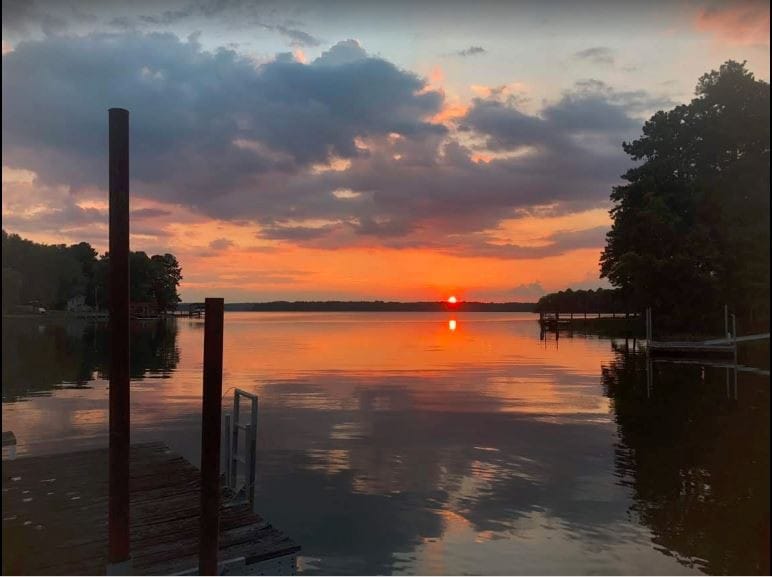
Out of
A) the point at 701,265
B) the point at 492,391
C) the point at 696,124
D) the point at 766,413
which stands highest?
the point at 696,124

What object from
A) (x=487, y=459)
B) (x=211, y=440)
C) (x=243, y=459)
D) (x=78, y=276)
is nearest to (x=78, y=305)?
(x=78, y=276)

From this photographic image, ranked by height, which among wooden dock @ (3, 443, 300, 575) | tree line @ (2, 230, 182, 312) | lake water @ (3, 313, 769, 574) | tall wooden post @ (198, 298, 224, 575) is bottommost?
lake water @ (3, 313, 769, 574)

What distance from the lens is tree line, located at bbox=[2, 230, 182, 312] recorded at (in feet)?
391

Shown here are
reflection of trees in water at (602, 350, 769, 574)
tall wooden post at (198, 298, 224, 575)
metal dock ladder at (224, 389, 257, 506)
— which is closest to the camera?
tall wooden post at (198, 298, 224, 575)

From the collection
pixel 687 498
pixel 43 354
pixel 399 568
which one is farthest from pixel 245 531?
pixel 43 354

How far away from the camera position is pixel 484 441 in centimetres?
2067

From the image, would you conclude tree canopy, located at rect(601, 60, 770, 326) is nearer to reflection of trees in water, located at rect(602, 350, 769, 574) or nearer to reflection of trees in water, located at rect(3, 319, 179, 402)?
reflection of trees in water, located at rect(602, 350, 769, 574)

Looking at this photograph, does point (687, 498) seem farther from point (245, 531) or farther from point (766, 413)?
point (766, 413)

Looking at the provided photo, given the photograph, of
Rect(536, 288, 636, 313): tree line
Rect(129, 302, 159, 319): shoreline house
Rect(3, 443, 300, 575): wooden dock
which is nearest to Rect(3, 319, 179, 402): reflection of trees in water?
Rect(3, 443, 300, 575): wooden dock

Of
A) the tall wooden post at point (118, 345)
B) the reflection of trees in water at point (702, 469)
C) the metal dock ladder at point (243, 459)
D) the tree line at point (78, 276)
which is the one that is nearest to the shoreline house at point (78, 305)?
the tree line at point (78, 276)

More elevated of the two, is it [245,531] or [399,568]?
[245,531]

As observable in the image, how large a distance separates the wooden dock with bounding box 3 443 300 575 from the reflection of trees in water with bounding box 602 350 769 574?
7061 mm

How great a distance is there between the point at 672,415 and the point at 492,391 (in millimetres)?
10455

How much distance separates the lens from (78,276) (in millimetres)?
137375
